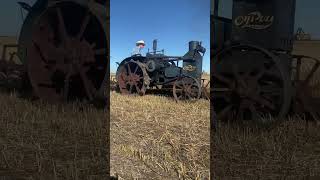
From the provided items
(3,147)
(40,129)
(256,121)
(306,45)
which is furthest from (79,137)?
(306,45)

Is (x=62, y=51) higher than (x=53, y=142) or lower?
higher

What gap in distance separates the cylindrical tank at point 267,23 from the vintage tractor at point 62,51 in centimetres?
143

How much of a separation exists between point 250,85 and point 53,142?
161 centimetres

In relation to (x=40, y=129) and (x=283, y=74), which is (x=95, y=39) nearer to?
(x=40, y=129)

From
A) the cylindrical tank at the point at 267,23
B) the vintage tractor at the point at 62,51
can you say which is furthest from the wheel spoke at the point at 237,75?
the vintage tractor at the point at 62,51

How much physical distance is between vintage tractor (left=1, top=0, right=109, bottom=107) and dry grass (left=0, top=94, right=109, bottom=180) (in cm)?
11

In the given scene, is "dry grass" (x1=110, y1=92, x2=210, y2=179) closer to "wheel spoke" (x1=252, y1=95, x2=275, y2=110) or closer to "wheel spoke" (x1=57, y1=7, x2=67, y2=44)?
"wheel spoke" (x1=57, y1=7, x2=67, y2=44)

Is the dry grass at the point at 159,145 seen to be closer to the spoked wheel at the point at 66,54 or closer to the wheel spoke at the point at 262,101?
the spoked wheel at the point at 66,54

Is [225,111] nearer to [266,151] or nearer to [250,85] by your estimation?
[250,85]

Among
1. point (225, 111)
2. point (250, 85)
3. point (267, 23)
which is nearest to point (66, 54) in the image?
point (225, 111)

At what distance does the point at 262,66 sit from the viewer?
137 inches

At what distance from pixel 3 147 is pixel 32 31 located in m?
0.79

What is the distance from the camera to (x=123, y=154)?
154 centimetres

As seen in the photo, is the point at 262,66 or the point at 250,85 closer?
the point at 250,85
